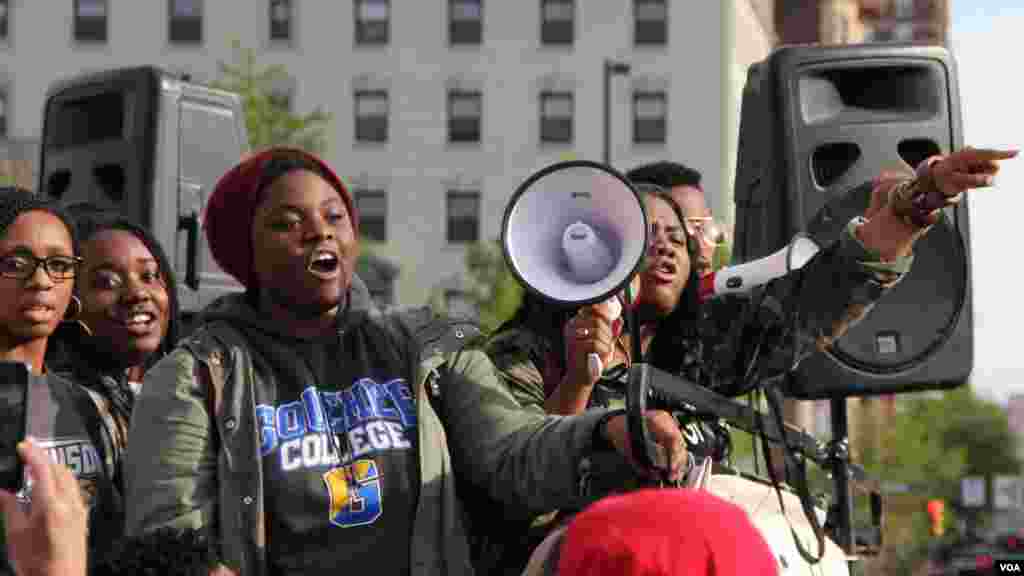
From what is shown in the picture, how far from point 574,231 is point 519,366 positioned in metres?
0.30

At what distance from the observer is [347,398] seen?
3.96 meters

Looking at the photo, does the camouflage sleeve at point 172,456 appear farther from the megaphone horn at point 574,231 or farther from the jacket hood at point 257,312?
the megaphone horn at point 574,231

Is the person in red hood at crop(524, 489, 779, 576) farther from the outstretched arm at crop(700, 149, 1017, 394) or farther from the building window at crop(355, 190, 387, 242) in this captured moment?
the building window at crop(355, 190, 387, 242)

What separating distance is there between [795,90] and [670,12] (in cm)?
4639

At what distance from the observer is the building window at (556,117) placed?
51219 mm

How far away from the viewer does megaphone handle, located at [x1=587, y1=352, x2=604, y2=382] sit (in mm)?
4102

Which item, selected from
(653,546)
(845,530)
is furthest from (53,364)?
(653,546)

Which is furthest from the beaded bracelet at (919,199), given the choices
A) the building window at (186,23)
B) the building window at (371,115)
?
the building window at (186,23)

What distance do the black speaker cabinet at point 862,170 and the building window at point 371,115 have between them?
151 ft

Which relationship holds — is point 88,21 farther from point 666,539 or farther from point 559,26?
point 666,539

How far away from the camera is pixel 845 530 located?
15.6 feet

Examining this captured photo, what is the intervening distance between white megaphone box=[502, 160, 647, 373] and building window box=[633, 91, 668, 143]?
154 feet

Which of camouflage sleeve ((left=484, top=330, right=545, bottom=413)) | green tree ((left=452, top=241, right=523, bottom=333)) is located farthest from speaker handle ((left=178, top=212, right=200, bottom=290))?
green tree ((left=452, top=241, right=523, bottom=333))

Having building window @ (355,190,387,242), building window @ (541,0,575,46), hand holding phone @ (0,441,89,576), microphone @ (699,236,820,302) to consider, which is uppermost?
building window @ (541,0,575,46)
